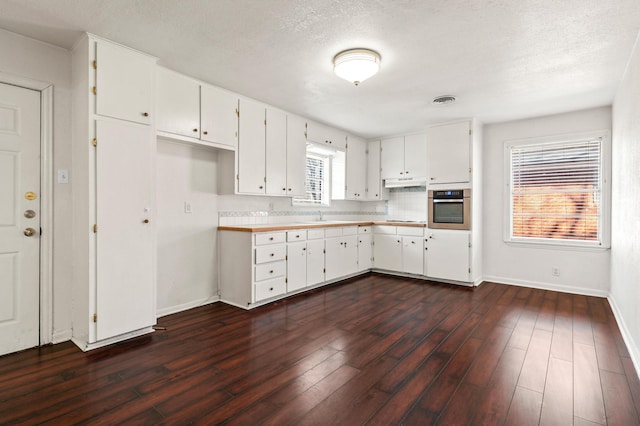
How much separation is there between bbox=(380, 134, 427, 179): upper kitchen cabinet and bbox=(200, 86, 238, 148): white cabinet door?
3020mm

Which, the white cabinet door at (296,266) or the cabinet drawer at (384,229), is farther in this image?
the cabinet drawer at (384,229)

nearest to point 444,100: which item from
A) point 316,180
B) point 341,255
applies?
point 316,180

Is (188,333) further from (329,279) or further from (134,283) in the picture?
(329,279)

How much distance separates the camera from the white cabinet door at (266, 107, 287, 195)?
421 centimetres

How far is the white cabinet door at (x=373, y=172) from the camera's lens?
5996 millimetres

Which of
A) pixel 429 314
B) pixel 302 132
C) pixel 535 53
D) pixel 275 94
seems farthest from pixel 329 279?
pixel 535 53

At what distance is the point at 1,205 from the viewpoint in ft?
8.34

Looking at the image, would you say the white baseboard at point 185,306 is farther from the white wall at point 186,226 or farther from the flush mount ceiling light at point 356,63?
the flush mount ceiling light at point 356,63

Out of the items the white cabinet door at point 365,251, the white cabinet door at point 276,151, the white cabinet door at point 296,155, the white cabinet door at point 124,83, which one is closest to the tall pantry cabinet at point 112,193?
the white cabinet door at point 124,83

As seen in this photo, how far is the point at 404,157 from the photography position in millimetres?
5688

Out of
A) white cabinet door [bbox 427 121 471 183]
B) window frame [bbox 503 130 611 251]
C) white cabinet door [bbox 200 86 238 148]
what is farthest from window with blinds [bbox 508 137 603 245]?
white cabinet door [bbox 200 86 238 148]

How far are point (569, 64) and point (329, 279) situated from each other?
3.63m

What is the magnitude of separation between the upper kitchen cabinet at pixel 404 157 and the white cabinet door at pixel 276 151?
222 cm

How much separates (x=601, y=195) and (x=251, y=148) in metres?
4.54
